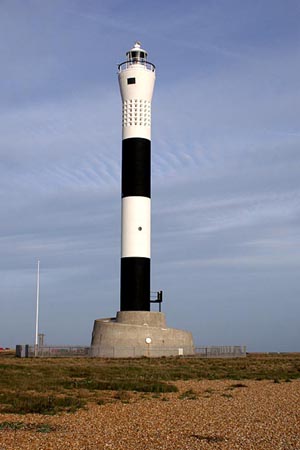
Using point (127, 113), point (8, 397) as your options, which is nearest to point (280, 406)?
point (8, 397)

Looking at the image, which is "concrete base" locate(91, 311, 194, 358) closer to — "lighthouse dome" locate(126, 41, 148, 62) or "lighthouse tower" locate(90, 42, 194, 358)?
"lighthouse tower" locate(90, 42, 194, 358)

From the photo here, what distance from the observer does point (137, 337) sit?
153ft

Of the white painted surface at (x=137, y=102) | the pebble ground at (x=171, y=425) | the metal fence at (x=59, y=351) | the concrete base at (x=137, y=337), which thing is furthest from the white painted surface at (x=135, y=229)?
the pebble ground at (x=171, y=425)

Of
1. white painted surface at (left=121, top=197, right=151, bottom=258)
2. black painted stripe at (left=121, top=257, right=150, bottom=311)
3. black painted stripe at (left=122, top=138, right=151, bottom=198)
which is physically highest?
black painted stripe at (left=122, top=138, right=151, bottom=198)

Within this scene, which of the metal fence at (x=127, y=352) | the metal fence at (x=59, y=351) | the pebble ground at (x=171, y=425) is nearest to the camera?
the pebble ground at (x=171, y=425)

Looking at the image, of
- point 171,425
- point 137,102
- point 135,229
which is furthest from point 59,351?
point 171,425

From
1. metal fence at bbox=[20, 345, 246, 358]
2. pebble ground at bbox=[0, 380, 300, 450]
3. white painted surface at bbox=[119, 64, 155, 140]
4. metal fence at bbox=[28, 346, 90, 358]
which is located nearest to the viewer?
pebble ground at bbox=[0, 380, 300, 450]

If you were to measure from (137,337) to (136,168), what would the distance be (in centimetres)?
1229

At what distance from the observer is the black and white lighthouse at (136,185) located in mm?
47562

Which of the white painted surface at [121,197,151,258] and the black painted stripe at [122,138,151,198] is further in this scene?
the black painted stripe at [122,138,151,198]

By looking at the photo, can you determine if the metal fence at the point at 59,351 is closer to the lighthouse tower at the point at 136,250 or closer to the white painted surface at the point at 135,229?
the lighthouse tower at the point at 136,250

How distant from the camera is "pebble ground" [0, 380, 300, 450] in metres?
13.6

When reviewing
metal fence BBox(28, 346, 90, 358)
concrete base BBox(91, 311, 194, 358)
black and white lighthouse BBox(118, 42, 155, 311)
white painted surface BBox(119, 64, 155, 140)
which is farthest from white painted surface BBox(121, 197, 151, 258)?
metal fence BBox(28, 346, 90, 358)

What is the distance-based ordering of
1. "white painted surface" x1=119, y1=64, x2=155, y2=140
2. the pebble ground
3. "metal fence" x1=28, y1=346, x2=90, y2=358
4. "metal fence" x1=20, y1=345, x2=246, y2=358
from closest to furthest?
1. the pebble ground
2. "metal fence" x1=20, y1=345, x2=246, y2=358
3. "white painted surface" x1=119, y1=64, x2=155, y2=140
4. "metal fence" x1=28, y1=346, x2=90, y2=358
